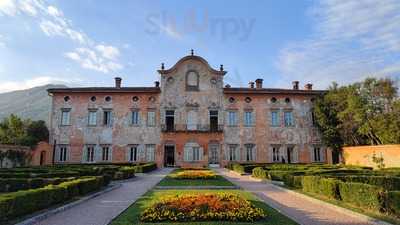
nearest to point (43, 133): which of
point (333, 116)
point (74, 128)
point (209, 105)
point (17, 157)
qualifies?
point (74, 128)

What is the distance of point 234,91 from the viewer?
1332 inches

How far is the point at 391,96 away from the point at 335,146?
7.34 metres

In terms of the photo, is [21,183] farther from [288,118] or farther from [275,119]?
[288,118]

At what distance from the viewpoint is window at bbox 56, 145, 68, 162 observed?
32719 mm

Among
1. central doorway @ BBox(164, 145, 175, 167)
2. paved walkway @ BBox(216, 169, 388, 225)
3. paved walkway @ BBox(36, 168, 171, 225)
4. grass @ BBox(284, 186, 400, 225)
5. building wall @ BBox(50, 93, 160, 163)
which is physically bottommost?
paved walkway @ BBox(36, 168, 171, 225)

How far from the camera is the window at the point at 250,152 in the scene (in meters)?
33.0

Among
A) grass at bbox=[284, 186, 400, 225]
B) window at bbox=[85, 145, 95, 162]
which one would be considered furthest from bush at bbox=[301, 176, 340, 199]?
window at bbox=[85, 145, 95, 162]

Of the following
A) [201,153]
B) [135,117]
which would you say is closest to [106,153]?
[135,117]

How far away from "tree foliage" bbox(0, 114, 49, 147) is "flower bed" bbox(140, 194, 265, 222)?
29.5 m

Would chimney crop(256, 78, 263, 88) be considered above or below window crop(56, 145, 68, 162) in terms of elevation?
above

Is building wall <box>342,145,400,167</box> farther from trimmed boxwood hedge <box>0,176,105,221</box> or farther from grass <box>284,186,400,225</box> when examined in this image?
trimmed boxwood hedge <box>0,176,105,221</box>

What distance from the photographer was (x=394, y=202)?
8148mm

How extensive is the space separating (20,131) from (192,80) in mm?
22567

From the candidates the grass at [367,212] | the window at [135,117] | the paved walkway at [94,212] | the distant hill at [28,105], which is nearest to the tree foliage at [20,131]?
the window at [135,117]
